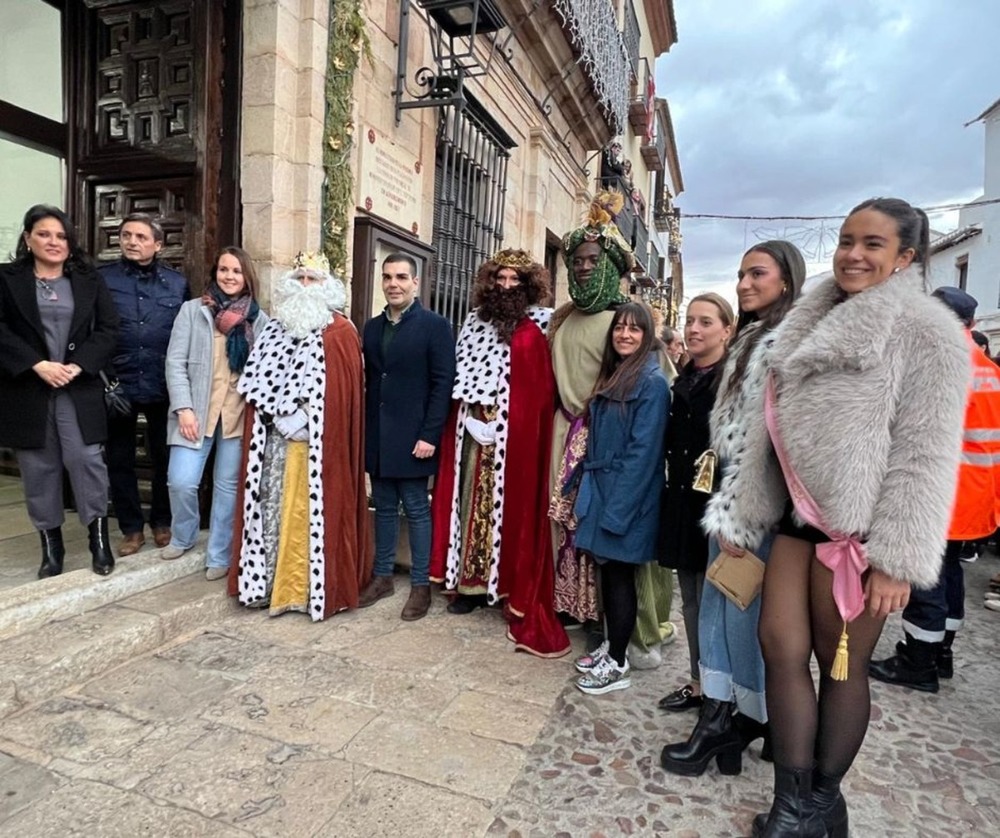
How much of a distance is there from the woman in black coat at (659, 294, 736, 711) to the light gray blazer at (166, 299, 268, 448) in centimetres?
239

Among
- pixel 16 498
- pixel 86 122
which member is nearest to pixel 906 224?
pixel 86 122

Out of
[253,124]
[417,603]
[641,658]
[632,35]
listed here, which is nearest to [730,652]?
[641,658]

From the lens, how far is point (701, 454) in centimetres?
234

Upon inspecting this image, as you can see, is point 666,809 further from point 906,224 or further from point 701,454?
point 906,224

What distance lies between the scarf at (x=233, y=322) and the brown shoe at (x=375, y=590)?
139 cm

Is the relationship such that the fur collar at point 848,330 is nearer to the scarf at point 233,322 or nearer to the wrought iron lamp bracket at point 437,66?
the scarf at point 233,322

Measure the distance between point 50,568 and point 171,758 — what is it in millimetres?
1476

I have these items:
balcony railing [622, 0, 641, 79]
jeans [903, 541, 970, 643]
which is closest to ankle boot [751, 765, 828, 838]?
jeans [903, 541, 970, 643]

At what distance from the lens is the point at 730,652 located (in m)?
2.18

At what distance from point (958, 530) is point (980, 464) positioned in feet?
1.01

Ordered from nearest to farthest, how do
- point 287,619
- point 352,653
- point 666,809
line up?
point 666,809
point 352,653
point 287,619

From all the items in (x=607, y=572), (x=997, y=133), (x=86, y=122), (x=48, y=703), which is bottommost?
(x=48, y=703)

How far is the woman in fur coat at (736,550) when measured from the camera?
2.03 metres

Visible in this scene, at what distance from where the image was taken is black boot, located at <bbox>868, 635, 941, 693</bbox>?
292 cm
